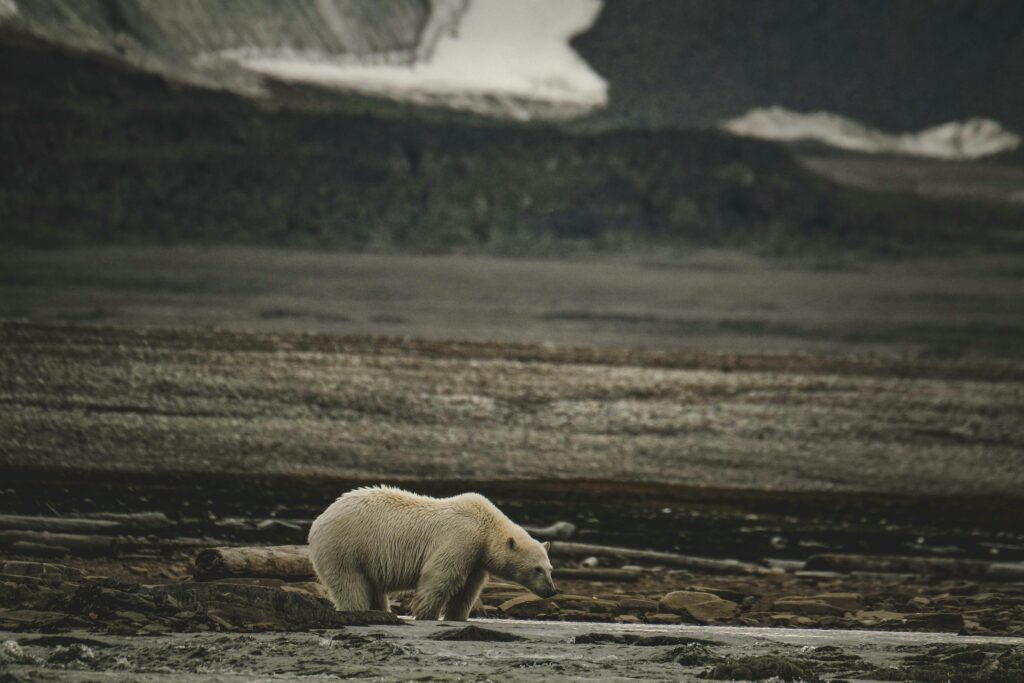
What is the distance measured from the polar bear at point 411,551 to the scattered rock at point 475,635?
0.90 meters

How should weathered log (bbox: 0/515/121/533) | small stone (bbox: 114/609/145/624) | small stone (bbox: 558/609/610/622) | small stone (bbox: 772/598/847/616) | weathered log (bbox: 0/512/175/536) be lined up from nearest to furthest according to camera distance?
1. small stone (bbox: 114/609/145/624)
2. small stone (bbox: 558/609/610/622)
3. small stone (bbox: 772/598/847/616)
4. weathered log (bbox: 0/515/121/533)
5. weathered log (bbox: 0/512/175/536)

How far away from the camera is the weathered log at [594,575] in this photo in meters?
14.5

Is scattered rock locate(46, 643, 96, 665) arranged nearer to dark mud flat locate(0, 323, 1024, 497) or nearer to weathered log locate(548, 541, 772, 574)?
weathered log locate(548, 541, 772, 574)

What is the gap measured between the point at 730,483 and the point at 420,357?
41981mm

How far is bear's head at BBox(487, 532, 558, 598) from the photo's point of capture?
1020 centimetres

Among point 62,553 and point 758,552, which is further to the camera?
point 758,552

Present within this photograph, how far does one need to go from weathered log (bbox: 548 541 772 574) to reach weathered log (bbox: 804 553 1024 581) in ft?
3.86

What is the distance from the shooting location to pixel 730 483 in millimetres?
29812

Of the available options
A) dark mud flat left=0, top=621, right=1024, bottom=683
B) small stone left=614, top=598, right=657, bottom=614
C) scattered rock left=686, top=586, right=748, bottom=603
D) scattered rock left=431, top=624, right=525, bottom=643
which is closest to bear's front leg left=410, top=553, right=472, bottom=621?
dark mud flat left=0, top=621, right=1024, bottom=683

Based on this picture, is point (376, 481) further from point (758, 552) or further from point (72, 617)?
point (72, 617)

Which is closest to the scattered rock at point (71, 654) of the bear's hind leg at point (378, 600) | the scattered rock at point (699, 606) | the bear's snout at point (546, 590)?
the bear's hind leg at point (378, 600)

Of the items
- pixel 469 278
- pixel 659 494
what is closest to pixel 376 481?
pixel 659 494

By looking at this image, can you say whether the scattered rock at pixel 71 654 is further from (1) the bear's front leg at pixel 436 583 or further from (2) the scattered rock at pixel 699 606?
(2) the scattered rock at pixel 699 606

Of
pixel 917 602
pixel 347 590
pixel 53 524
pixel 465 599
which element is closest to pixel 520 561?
pixel 465 599
